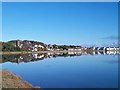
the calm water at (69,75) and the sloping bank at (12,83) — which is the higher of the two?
the sloping bank at (12,83)

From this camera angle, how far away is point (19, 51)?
13475 cm

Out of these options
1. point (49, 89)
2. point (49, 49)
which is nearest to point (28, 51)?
point (49, 49)

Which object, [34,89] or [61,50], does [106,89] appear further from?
[61,50]

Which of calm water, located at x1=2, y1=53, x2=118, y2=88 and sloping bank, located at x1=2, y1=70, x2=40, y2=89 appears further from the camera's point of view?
calm water, located at x1=2, y1=53, x2=118, y2=88

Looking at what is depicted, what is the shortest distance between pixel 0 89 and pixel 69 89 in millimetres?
8203

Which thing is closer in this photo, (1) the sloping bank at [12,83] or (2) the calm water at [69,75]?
(1) the sloping bank at [12,83]

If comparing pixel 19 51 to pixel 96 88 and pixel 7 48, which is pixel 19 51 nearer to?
pixel 7 48

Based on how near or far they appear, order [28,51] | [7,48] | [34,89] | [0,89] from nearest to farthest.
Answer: [0,89] < [34,89] < [7,48] < [28,51]

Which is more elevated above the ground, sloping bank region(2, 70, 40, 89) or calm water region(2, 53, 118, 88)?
sloping bank region(2, 70, 40, 89)

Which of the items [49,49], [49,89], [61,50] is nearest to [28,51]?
[49,49]

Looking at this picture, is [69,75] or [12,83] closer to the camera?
[12,83]

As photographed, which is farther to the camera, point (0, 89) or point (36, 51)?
point (36, 51)

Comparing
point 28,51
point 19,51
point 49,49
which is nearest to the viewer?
point 19,51

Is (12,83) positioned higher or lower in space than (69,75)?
higher
